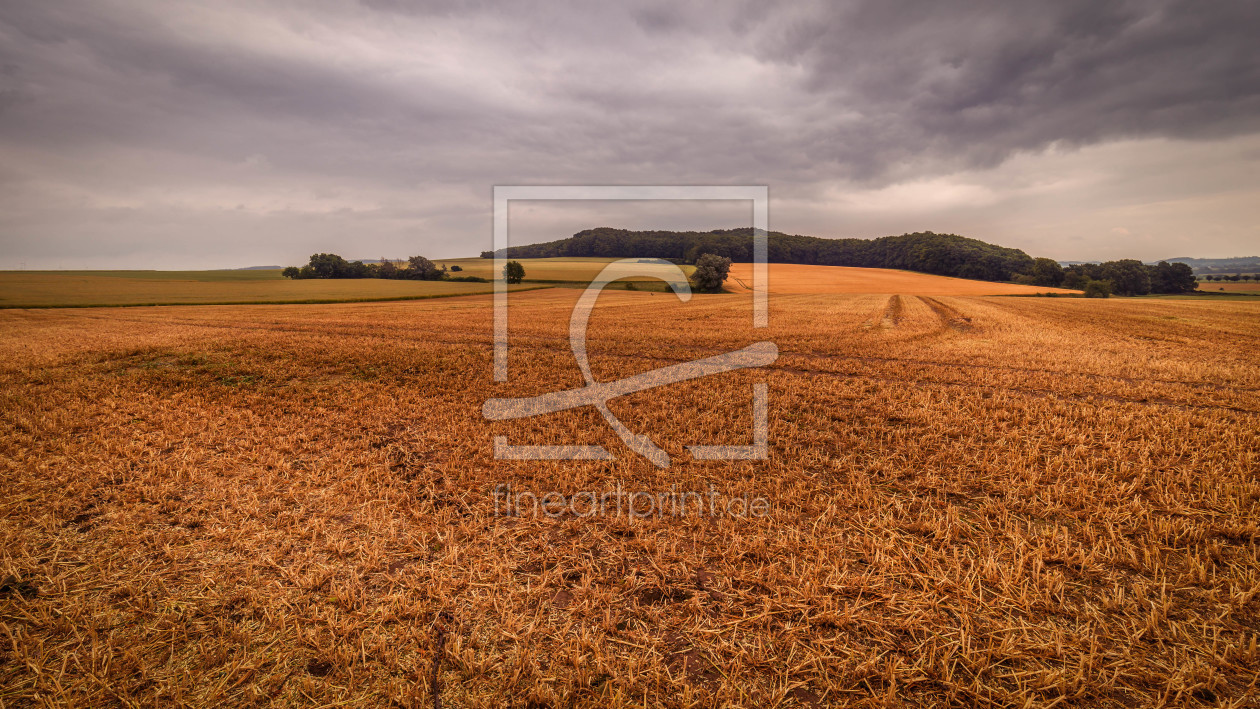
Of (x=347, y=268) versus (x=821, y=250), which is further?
(x=821, y=250)

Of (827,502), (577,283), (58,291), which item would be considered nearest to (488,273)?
(577,283)

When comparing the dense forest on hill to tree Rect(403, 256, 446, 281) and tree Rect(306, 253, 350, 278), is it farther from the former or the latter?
tree Rect(306, 253, 350, 278)

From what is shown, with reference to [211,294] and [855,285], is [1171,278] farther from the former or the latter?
[211,294]

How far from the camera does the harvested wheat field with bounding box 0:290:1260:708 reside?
284cm

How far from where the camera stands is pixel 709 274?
6069 centimetres

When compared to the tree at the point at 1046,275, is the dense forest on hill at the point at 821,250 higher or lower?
higher

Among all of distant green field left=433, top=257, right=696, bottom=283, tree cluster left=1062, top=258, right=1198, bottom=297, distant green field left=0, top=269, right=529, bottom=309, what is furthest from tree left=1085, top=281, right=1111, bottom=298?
distant green field left=0, top=269, right=529, bottom=309

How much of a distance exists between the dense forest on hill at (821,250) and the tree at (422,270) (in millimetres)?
13757

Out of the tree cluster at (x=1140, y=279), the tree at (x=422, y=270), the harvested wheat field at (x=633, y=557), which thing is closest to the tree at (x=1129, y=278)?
the tree cluster at (x=1140, y=279)

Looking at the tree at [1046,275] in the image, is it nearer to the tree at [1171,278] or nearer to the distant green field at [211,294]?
the tree at [1171,278]

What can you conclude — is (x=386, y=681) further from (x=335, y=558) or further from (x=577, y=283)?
(x=577, y=283)

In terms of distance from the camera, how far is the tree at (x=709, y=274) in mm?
60906

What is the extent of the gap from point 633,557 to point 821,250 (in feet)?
411

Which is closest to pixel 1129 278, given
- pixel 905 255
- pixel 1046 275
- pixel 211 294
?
pixel 1046 275
